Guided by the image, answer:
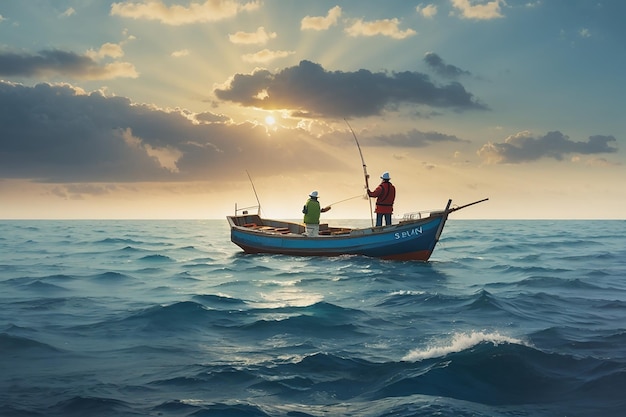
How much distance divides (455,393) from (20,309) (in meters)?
15.2

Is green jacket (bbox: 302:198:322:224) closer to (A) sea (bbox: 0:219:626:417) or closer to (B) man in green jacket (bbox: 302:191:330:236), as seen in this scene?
(B) man in green jacket (bbox: 302:191:330:236)

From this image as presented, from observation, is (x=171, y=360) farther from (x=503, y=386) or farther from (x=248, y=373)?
(x=503, y=386)

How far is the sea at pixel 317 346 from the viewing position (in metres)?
9.31

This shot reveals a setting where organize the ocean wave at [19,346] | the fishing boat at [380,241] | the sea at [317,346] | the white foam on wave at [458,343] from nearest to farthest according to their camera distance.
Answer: the sea at [317,346] → the white foam on wave at [458,343] → the ocean wave at [19,346] → the fishing boat at [380,241]

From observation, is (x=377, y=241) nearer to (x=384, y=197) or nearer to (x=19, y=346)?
(x=384, y=197)

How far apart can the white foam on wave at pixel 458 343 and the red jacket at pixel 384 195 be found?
594 inches

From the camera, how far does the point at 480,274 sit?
2717 centimetres

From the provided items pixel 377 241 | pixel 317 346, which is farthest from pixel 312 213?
pixel 317 346

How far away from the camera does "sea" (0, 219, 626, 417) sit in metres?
9.31

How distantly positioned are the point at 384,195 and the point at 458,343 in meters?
16.3

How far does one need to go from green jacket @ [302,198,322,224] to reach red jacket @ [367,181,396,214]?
10.5 feet

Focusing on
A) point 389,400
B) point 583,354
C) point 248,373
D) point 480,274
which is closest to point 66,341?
point 248,373

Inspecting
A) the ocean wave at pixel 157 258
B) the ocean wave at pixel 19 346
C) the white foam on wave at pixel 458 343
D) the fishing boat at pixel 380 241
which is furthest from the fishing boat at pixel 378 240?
the ocean wave at pixel 19 346

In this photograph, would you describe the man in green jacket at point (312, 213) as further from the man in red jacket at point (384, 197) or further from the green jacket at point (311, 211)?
the man in red jacket at point (384, 197)
